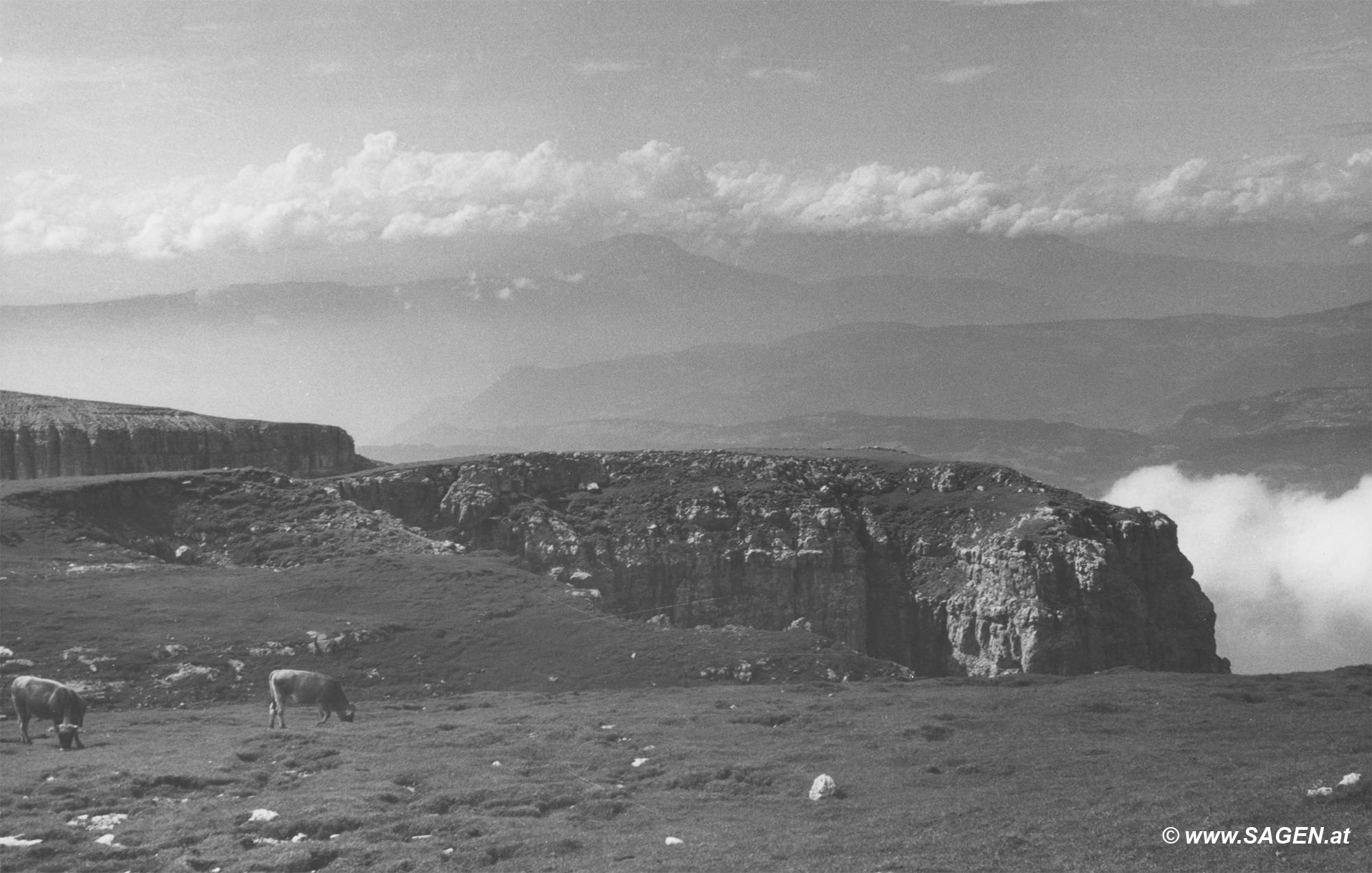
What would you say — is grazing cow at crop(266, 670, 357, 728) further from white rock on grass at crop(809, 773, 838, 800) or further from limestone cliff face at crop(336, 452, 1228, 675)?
limestone cliff face at crop(336, 452, 1228, 675)

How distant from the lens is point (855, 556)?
481ft

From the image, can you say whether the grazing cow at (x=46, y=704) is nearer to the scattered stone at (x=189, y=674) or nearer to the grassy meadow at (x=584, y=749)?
the grassy meadow at (x=584, y=749)

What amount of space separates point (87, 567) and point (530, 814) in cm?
7327

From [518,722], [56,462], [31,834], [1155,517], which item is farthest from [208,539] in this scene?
[1155,517]

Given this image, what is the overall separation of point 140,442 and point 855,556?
83.0m

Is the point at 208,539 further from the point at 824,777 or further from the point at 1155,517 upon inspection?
the point at 1155,517

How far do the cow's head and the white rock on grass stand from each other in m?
28.9

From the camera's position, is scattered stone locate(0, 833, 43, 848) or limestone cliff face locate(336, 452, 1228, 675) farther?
limestone cliff face locate(336, 452, 1228, 675)

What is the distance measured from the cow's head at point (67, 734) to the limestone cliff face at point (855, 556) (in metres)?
88.5

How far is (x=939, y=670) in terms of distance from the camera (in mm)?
147625

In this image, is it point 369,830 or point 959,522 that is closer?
point 369,830

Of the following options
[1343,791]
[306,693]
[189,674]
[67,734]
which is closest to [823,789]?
[1343,791]

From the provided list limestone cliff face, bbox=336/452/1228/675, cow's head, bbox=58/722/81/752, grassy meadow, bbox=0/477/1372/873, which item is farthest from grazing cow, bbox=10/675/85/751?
limestone cliff face, bbox=336/452/1228/675

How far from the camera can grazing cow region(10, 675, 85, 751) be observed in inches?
2013
